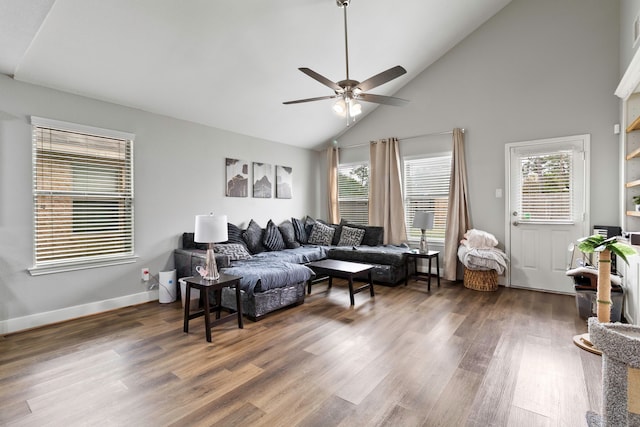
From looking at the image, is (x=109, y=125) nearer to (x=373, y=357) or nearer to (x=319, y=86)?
(x=319, y=86)

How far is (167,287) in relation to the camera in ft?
13.2

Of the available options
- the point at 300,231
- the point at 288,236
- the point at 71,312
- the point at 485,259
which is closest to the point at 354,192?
the point at 300,231

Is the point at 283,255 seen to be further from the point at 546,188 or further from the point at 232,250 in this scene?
the point at 546,188

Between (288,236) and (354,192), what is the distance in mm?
1745

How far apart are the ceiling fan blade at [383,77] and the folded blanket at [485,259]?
2.83 meters

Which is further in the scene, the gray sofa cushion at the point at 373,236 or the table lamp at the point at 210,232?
the gray sofa cushion at the point at 373,236

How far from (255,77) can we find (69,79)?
1.98 m

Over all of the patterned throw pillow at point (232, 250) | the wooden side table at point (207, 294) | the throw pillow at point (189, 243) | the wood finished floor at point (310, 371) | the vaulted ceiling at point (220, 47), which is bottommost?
the wood finished floor at point (310, 371)

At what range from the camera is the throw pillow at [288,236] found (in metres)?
5.55

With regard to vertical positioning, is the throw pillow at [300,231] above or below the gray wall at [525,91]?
below

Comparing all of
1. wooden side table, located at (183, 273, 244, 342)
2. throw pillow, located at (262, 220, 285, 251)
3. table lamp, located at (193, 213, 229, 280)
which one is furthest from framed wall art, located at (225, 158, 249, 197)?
wooden side table, located at (183, 273, 244, 342)

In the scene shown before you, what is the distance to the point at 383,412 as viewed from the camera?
6.06 ft

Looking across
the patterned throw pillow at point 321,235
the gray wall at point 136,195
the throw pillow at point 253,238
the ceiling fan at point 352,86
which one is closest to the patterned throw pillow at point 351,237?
the patterned throw pillow at point 321,235

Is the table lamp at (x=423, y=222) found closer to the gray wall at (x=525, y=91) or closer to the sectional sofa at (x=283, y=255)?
the sectional sofa at (x=283, y=255)
